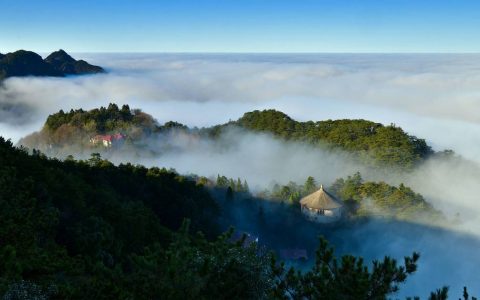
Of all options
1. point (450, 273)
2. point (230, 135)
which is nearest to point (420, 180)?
point (450, 273)

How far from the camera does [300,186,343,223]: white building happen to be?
36156mm

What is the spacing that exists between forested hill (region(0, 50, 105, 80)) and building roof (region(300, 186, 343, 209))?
122983 millimetres

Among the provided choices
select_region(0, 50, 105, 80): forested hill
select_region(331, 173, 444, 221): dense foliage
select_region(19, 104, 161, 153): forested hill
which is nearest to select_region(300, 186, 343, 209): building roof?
select_region(331, 173, 444, 221): dense foliage

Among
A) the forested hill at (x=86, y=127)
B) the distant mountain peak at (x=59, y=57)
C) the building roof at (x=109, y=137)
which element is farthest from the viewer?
the distant mountain peak at (x=59, y=57)

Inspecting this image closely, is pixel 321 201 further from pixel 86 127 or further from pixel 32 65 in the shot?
pixel 32 65

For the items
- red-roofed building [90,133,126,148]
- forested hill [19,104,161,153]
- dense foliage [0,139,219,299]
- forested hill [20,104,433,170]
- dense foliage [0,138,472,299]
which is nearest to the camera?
dense foliage [0,138,472,299]

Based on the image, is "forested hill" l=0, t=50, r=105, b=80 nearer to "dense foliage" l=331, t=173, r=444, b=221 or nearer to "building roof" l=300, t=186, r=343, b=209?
"building roof" l=300, t=186, r=343, b=209

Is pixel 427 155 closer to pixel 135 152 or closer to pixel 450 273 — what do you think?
pixel 450 273

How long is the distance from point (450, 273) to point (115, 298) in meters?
27.6

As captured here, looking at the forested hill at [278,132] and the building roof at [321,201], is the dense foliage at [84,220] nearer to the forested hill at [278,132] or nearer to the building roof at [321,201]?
the building roof at [321,201]

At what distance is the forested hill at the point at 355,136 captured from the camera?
4722 cm

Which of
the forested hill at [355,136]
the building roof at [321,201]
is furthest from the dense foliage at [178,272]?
the forested hill at [355,136]

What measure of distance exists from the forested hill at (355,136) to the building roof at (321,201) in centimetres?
1269

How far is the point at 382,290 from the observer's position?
7.58 m
